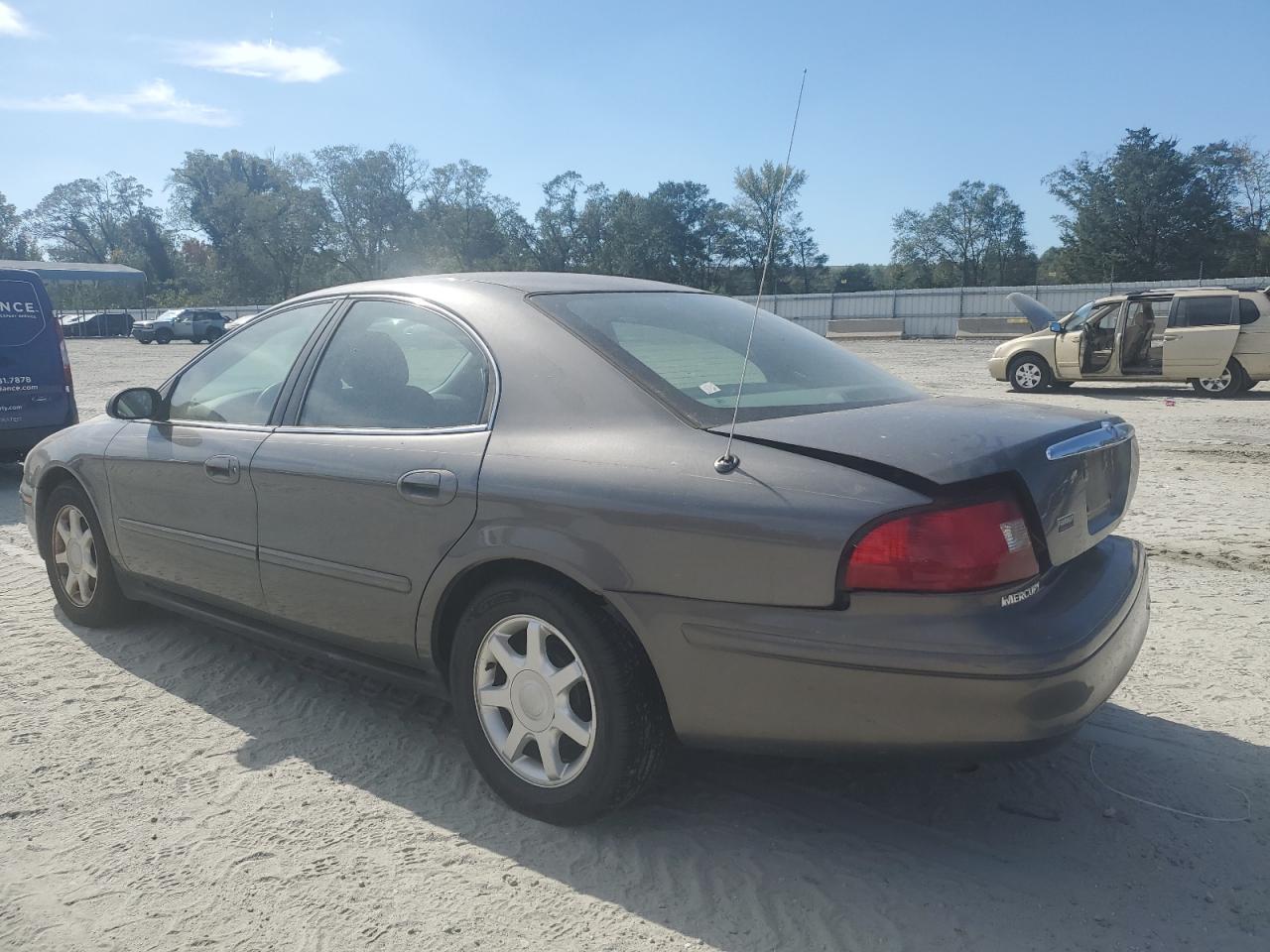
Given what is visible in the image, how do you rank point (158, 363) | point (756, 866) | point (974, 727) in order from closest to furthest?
point (974, 727), point (756, 866), point (158, 363)

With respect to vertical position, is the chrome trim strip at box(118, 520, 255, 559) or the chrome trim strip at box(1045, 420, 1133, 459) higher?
the chrome trim strip at box(1045, 420, 1133, 459)

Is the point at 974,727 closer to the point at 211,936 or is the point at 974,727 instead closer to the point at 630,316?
the point at 630,316

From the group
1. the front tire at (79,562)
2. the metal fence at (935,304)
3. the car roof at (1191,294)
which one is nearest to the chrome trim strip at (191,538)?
the front tire at (79,562)

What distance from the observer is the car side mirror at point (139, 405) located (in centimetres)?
414

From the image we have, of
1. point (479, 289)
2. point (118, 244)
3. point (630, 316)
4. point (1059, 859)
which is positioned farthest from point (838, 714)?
point (118, 244)

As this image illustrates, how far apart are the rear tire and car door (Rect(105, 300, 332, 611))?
15.1m

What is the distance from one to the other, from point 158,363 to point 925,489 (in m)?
30.1

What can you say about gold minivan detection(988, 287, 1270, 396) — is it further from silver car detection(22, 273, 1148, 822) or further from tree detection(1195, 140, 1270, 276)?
tree detection(1195, 140, 1270, 276)

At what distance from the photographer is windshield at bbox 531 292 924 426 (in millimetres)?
2766

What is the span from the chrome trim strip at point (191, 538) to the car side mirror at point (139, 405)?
1.45 ft

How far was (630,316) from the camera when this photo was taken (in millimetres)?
3205

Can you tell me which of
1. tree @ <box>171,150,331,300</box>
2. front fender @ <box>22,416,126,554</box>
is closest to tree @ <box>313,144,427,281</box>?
tree @ <box>171,150,331,300</box>

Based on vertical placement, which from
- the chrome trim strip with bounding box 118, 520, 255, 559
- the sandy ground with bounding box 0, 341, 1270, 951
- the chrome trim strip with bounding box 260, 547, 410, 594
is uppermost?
the chrome trim strip with bounding box 260, 547, 410, 594

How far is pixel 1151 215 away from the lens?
57.8 metres
